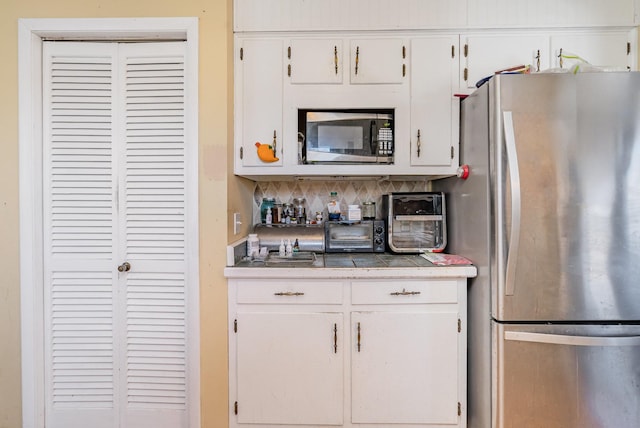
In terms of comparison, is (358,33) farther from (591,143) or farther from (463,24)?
(591,143)

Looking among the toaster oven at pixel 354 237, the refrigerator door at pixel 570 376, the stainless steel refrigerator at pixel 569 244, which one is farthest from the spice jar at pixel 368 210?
the refrigerator door at pixel 570 376

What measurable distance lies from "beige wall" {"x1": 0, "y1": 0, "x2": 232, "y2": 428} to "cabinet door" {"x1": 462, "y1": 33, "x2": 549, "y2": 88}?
4.28 feet

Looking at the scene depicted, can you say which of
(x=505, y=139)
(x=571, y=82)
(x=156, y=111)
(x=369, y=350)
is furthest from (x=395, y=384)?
(x=156, y=111)

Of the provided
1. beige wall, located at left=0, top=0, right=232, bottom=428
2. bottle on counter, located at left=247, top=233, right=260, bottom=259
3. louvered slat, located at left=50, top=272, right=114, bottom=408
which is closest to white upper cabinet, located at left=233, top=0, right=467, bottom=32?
beige wall, located at left=0, top=0, right=232, bottom=428

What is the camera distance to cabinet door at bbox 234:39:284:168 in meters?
1.71

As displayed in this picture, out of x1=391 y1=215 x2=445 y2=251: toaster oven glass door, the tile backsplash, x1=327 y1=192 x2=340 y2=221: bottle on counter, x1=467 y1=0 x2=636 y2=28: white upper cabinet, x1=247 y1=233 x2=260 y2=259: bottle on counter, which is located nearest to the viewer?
x1=467 y1=0 x2=636 y2=28: white upper cabinet

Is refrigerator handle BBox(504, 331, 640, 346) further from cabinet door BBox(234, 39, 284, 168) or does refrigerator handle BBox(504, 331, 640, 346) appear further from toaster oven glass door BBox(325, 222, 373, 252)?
cabinet door BBox(234, 39, 284, 168)

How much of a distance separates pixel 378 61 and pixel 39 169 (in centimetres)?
185

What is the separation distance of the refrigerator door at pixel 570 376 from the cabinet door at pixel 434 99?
3.12 feet

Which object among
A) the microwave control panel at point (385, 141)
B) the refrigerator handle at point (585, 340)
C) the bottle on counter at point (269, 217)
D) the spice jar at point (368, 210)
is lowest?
the refrigerator handle at point (585, 340)

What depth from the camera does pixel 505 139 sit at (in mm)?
1331

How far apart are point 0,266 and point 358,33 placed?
2205mm

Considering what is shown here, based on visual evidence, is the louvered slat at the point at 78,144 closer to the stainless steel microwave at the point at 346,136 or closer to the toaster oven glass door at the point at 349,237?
the stainless steel microwave at the point at 346,136

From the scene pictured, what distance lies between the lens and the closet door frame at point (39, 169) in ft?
5.05
